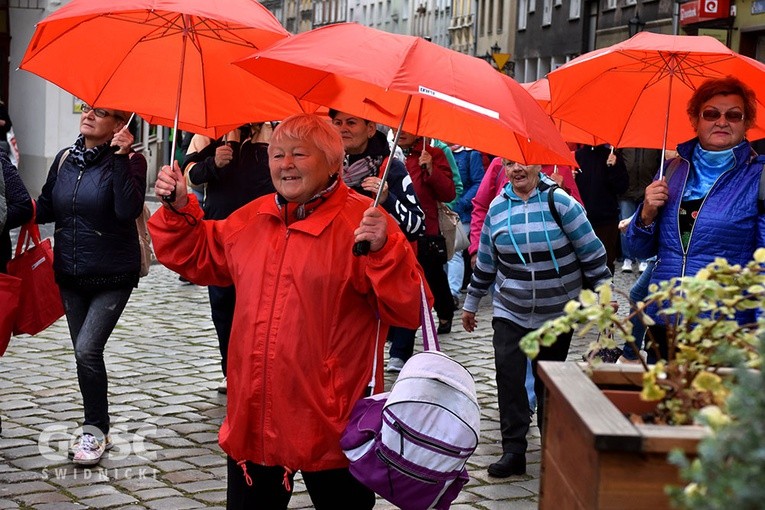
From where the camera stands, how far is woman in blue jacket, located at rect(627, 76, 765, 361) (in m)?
5.84

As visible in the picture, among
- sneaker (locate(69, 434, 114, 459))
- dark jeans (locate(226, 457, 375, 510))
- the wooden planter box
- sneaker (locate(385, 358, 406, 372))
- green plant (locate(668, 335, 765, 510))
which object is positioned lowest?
sneaker (locate(385, 358, 406, 372))

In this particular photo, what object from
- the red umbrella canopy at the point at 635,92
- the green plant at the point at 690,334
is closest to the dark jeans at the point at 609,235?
the red umbrella canopy at the point at 635,92

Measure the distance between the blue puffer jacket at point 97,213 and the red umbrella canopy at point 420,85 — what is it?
1774mm

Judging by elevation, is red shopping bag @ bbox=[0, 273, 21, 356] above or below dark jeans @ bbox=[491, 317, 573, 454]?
above

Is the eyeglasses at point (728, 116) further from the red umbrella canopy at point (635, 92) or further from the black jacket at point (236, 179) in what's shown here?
the black jacket at point (236, 179)

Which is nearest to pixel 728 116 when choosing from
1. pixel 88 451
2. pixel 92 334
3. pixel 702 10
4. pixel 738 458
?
pixel 92 334

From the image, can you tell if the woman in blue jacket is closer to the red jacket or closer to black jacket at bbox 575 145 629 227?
the red jacket

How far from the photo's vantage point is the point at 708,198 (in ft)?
19.4

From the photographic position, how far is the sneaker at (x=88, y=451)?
272 inches

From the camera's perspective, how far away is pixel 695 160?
19.8 feet

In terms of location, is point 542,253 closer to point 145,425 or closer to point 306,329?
point 145,425

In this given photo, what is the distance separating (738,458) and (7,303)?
5600 mm

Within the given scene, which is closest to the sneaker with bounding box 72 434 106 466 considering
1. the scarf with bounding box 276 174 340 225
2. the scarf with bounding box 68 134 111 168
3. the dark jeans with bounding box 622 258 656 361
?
the scarf with bounding box 68 134 111 168

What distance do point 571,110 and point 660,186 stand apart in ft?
3.68
